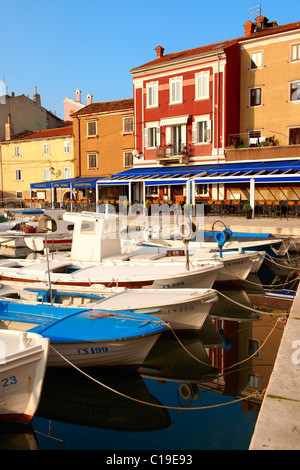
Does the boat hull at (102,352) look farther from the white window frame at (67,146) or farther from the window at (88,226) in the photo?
the white window frame at (67,146)

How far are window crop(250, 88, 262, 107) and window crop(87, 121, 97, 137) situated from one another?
14.6 metres

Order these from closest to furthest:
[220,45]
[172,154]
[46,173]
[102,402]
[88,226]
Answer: [102,402] → [88,226] → [220,45] → [172,154] → [46,173]

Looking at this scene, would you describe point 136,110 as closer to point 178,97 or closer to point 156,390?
point 178,97

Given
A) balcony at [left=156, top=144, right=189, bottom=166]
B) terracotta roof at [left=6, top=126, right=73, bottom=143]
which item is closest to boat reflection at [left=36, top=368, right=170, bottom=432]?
balcony at [left=156, top=144, right=189, bottom=166]

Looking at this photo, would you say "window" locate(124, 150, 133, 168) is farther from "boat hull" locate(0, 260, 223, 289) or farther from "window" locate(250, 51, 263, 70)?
"boat hull" locate(0, 260, 223, 289)

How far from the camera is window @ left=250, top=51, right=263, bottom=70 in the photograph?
30159 millimetres

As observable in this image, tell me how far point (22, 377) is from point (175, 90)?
29.1 metres

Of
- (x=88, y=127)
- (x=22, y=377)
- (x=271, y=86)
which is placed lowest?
(x=22, y=377)

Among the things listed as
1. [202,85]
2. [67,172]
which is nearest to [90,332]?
[202,85]

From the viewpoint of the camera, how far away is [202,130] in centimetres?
3114

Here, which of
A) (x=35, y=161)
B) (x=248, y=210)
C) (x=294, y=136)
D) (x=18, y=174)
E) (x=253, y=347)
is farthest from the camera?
(x=18, y=174)

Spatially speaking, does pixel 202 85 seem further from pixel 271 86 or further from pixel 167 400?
pixel 167 400

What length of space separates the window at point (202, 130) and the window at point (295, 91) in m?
5.69

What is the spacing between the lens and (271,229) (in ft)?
68.0
